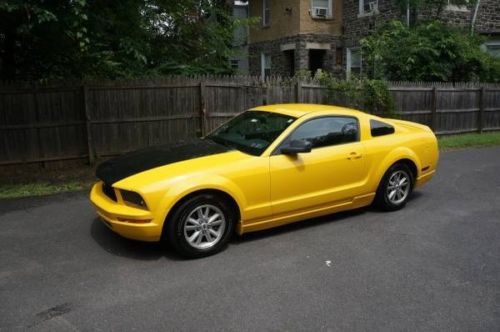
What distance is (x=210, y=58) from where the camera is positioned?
12.8m

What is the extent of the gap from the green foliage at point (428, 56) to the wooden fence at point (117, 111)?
192 inches

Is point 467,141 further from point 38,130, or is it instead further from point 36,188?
point 36,188

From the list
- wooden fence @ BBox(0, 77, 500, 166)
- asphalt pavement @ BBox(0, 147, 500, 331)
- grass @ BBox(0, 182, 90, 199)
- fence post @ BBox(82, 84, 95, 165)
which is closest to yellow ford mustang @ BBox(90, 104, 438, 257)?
asphalt pavement @ BBox(0, 147, 500, 331)

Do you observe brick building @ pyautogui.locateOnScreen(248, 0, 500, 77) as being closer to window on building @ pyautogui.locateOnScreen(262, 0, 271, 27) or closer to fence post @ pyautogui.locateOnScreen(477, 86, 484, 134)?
window on building @ pyautogui.locateOnScreen(262, 0, 271, 27)

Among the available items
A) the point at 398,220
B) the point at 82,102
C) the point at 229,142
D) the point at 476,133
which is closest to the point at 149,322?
the point at 229,142

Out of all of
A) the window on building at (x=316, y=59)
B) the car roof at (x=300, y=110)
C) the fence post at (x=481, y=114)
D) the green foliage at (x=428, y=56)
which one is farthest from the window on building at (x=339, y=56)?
the car roof at (x=300, y=110)

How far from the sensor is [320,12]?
20797 mm

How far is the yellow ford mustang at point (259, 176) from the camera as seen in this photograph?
481 cm

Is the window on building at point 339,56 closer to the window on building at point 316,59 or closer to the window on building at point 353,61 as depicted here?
the window on building at point 353,61

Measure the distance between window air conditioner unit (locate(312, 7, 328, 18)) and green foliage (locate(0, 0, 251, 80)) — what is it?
24.6 ft

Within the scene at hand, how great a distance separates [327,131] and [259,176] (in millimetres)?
1293

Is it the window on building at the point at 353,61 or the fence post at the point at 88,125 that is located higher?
the window on building at the point at 353,61

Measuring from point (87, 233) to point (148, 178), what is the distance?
149 cm

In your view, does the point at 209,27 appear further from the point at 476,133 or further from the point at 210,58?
the point at 476,133
